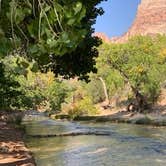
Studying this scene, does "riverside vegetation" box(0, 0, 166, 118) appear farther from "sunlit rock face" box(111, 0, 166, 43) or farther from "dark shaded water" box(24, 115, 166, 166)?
"sunlit rock face" box(111, 0, 166, 43)

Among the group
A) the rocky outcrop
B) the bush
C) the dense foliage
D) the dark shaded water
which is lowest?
the dark shaded water

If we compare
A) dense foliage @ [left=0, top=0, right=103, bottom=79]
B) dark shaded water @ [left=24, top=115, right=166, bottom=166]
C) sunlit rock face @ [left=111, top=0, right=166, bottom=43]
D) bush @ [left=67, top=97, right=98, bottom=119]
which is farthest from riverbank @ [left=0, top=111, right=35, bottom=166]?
sunlit rock face @ [left=111, top=0, right=166, bottom=43]

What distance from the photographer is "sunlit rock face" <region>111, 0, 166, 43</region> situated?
167312 mm

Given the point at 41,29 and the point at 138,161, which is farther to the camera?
the point at 138,161

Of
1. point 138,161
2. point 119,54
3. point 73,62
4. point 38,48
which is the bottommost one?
point 138,161

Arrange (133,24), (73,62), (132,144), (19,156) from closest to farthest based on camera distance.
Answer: (19,156), (73,62), (132,144), (133,24)

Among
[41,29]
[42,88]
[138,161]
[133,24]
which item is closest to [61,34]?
[41,29]

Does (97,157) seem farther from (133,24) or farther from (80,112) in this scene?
(133,24)

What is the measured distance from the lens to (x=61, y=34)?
15.7ft

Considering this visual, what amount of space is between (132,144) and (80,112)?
33.2 metres

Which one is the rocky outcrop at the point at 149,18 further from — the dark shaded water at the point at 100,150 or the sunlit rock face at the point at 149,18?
the dark shaded water at the point at 100,150

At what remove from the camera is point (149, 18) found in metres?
174

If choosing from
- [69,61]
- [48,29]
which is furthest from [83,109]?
[48,29]

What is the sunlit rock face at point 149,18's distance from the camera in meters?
167
